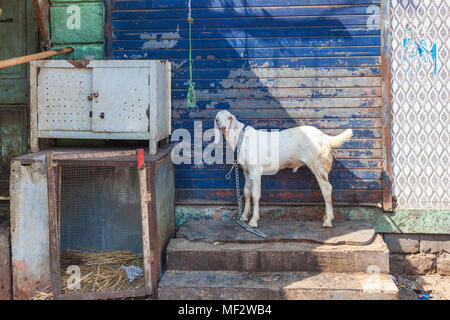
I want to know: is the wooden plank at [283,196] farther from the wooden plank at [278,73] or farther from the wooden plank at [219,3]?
the wooden plank at [219,3]

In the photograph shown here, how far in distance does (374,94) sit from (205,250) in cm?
320

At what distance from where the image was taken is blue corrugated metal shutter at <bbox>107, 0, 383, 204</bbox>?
6133 mm

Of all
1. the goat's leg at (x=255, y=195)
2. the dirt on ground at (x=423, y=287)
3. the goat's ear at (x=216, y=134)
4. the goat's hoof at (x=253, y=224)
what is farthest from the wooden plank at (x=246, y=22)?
the dirt on ground at (x=423, y=287)

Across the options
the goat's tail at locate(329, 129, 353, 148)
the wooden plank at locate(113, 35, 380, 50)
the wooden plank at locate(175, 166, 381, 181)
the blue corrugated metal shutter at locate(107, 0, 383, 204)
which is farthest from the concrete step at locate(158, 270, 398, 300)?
the wooden plank at locate(113, 35, 380, 50)

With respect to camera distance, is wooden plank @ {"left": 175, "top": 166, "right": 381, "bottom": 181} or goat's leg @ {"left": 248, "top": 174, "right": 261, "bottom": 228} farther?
wooden plank @ {"left": 175, "top": 166, "right": 381, "bottom": 181}

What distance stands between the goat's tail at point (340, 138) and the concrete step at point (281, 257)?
51.5 inches

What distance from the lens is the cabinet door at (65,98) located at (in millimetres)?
5504

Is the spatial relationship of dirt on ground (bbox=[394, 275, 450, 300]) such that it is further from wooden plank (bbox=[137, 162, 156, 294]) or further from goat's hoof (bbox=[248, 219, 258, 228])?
wooden plank (bbox=[137, 162, 156, 294])

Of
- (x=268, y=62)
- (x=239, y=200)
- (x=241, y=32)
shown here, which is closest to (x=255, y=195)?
(x=239, y=200)

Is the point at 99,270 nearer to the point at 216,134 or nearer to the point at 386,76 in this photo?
the point at 216,134

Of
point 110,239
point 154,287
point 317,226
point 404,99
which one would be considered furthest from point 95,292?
point 404,99

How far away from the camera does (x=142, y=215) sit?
16.5 feet

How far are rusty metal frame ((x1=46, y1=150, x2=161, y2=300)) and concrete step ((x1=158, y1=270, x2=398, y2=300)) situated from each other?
257 mm

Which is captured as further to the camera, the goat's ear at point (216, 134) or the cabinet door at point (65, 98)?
the goat's ear at point (216, 134)
